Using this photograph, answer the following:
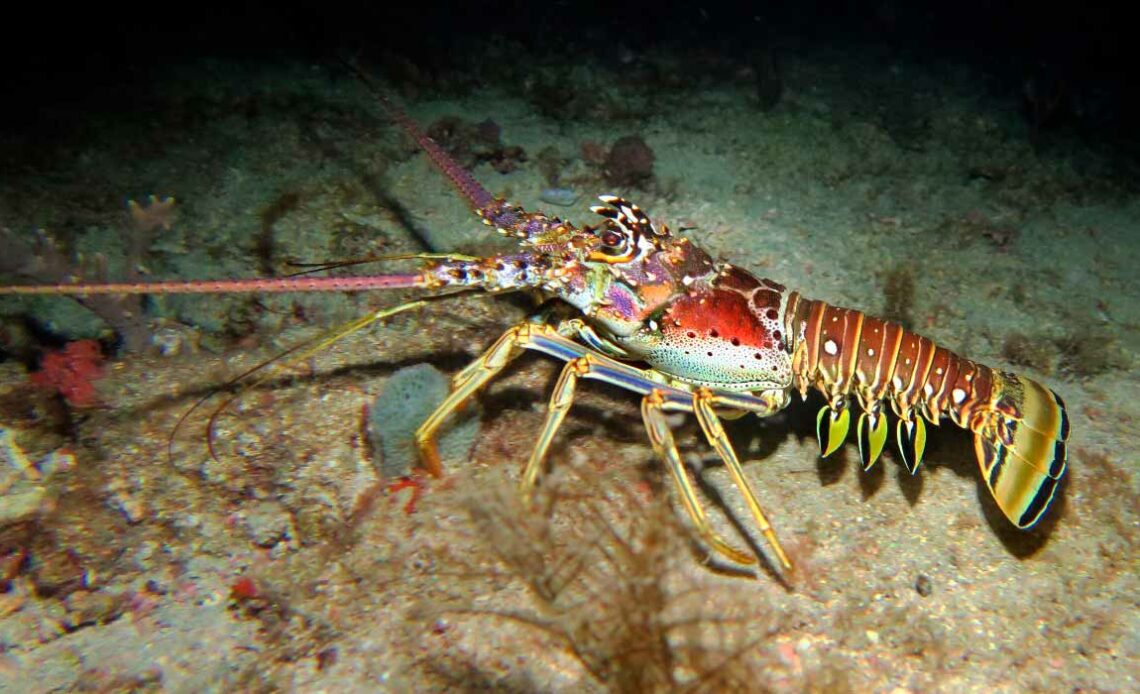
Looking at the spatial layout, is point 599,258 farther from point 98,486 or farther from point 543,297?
point 98,486

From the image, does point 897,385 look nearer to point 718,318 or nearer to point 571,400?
point 718,318

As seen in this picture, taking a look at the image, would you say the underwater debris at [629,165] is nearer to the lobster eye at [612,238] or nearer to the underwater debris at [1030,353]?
the lobster eye at [612,238]

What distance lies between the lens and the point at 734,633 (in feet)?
7.45

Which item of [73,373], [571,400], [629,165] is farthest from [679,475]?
[629,165]

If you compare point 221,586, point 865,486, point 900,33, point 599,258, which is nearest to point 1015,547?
point 865,486

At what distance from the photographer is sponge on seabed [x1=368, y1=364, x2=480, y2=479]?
2754 millimetres

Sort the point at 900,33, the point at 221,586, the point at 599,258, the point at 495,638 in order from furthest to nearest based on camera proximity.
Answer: the point at 900,33
the point at 599,258
the point at 221,586
the point at 495,638

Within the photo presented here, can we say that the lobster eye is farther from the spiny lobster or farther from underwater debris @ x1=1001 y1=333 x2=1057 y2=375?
underwater debris @ x1=1001 y1=333 x2=1057 y2=375

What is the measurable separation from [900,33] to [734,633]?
10.3 m

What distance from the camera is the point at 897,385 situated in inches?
125

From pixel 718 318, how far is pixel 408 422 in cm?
156

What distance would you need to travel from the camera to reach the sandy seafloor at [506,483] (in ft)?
7.21

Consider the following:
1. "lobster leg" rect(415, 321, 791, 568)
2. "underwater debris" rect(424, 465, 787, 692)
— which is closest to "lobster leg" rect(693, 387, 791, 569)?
"lobster leg" rect(415, 321, 791, 568)

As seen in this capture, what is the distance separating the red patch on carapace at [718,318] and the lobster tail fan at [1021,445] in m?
1.13
